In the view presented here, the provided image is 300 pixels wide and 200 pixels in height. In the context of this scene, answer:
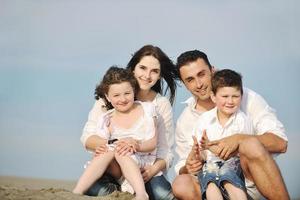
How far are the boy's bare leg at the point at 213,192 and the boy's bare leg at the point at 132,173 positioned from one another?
0.45 metres

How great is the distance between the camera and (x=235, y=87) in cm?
420

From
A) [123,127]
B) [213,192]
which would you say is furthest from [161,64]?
[213,192]

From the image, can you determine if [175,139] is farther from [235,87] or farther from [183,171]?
[235,87]

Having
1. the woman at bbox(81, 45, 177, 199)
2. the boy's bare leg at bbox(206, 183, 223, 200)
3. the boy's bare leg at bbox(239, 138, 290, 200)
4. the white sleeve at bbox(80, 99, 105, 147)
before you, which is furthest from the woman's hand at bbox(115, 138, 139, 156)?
the boy's bare leg at bbox(239, 138, 290, 200)

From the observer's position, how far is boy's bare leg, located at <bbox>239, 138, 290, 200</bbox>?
3939 millimetres

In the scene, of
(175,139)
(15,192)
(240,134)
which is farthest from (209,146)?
(15,192)

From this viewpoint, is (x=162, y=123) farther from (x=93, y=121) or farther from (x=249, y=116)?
(x=249, y=116)

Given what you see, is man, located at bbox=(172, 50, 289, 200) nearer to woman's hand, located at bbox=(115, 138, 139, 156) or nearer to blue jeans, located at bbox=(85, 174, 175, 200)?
blue jeans, located at bbox=(85, 174, 175, 200)

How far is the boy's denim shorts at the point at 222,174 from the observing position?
4062 millimetres

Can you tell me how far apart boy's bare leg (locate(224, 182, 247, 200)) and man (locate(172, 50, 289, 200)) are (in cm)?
12

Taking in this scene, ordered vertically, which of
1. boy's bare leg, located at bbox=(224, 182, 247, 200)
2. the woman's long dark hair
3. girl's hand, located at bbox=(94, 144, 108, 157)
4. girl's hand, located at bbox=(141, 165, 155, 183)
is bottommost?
boy's bare leg, located at bbox=(224, 182, 247, 200)

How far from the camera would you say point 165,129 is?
4938 millimetres

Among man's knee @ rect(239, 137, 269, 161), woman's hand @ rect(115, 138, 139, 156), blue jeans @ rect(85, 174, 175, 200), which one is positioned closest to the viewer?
man's knee @ rect(239, 137, 269, 161)

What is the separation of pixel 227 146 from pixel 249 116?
0.46 metres
